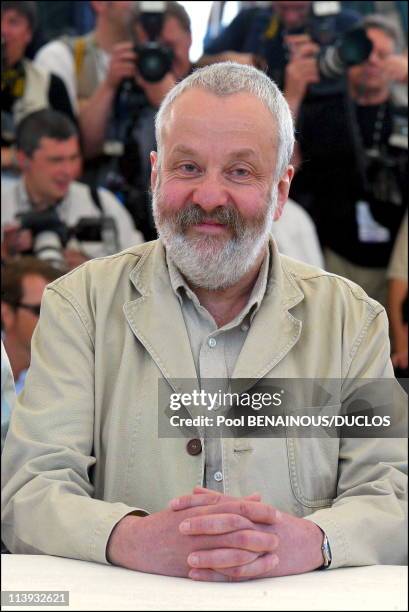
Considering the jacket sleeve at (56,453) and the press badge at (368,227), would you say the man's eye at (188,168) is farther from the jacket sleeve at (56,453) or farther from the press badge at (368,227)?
the press badge at (368,227)

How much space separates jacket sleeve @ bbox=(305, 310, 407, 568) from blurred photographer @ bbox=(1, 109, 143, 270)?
2915mm

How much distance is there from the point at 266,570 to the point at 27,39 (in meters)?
3.84

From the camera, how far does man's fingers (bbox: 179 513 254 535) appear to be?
5.67 ft

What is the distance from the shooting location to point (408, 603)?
59.1 inches

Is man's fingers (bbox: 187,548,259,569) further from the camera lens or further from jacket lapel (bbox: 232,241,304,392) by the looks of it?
the camera lens

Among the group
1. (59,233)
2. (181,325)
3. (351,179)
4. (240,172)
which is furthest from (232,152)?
(351,179)

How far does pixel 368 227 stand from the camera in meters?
5.14

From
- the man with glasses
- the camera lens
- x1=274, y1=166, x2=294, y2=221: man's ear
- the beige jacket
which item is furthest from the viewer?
the camera lens

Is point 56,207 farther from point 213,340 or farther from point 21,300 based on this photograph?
point 213,340

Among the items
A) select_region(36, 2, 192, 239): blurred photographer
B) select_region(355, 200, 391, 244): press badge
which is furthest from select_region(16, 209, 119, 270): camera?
select_region(355, 200, 391, 244): press badge

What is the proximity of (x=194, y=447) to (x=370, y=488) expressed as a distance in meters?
0.32

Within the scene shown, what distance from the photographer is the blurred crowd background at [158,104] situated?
4.99m

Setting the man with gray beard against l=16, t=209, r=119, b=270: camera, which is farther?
l=16, t=209, r=119, b=270: camera

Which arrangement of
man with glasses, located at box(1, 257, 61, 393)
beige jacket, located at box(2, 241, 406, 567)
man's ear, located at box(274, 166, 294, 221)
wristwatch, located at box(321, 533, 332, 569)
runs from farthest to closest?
1. man with glasses, located at box(1, 257, 61, 393)
2. man's ear, located at box(274, 166, 294, 221)
3. beige jacket, located at box(2, 241, 406, 567)
4. wristwatch, located at box(321, 533, 332, 569)
